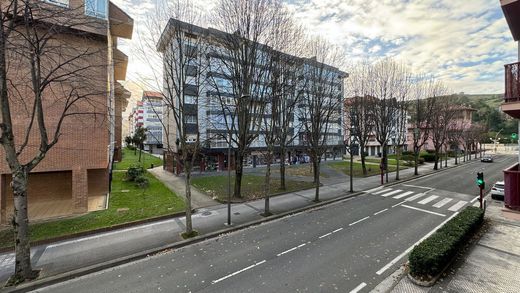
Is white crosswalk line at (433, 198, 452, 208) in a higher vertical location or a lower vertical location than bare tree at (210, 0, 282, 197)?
lower

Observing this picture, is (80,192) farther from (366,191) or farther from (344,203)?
(366,191)

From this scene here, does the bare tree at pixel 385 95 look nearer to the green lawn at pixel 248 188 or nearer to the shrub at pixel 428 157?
the green lawn at pixel 248 188

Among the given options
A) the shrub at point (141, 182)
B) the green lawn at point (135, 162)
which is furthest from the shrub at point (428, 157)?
the green lawn at point (135, 162)

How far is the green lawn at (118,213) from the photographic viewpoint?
33.4 ft

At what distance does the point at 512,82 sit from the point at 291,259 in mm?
10960

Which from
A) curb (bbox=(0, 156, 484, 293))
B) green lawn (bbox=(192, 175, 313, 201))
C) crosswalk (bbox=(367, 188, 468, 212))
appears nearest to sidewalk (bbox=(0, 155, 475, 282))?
curb (bbox=(0, 156, 484, 293))

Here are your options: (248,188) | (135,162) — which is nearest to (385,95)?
(248,188)

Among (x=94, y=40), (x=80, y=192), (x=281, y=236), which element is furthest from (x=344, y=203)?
(x=94, y=40)

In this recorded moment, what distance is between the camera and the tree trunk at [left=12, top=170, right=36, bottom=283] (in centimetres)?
671

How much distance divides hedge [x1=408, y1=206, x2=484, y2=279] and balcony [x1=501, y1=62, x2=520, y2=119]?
4581 mm

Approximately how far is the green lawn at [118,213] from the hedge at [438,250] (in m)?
11.3

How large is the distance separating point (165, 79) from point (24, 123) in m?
7.75

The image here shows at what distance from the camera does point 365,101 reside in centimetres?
2172

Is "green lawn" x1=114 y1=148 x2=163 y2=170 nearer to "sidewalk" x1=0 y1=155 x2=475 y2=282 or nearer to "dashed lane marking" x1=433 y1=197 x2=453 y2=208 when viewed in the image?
"sidewalk" x1=0 y1=155 x2=475 y2=282
